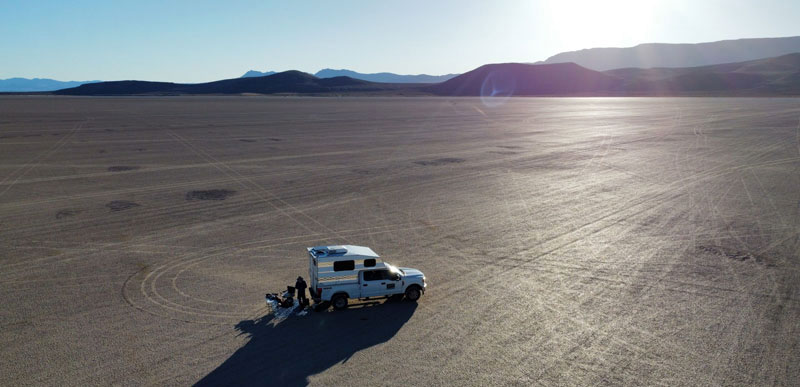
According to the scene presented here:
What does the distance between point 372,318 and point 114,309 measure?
26.9 feet

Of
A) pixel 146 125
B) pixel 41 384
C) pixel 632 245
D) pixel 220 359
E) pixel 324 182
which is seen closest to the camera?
pixel 41 384

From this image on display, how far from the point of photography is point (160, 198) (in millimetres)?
31953

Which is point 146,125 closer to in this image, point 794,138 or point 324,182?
point 324,182

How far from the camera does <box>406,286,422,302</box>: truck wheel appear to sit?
1780 centimetres

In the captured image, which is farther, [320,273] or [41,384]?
[320,273]

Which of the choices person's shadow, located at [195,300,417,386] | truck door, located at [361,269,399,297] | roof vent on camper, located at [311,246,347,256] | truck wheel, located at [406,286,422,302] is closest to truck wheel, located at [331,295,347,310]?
person's shadow, located at [195,300,417,386]

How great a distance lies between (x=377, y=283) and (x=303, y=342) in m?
3.37

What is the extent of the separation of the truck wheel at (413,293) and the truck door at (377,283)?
1.73 feet

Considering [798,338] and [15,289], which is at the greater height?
[15,289]

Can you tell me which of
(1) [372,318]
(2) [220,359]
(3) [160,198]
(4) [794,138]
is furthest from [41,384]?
(4) [794,138]

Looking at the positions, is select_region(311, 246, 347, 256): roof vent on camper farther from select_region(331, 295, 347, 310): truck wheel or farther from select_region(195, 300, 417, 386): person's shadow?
select_region(195, 300, 417, 386): person's shadow

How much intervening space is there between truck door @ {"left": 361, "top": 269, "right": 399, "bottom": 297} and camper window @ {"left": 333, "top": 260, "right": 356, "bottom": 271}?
0.53 meters

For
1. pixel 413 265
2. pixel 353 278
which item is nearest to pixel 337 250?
pixel 353 278

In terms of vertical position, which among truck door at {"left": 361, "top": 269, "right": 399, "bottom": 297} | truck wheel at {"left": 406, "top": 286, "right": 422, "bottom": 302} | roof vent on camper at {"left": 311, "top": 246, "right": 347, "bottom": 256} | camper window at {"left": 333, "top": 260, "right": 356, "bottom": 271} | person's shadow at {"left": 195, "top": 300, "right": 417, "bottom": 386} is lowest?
person's shadow at {"left": 195, "top": 300, "right": 417, "bottom": 386}
